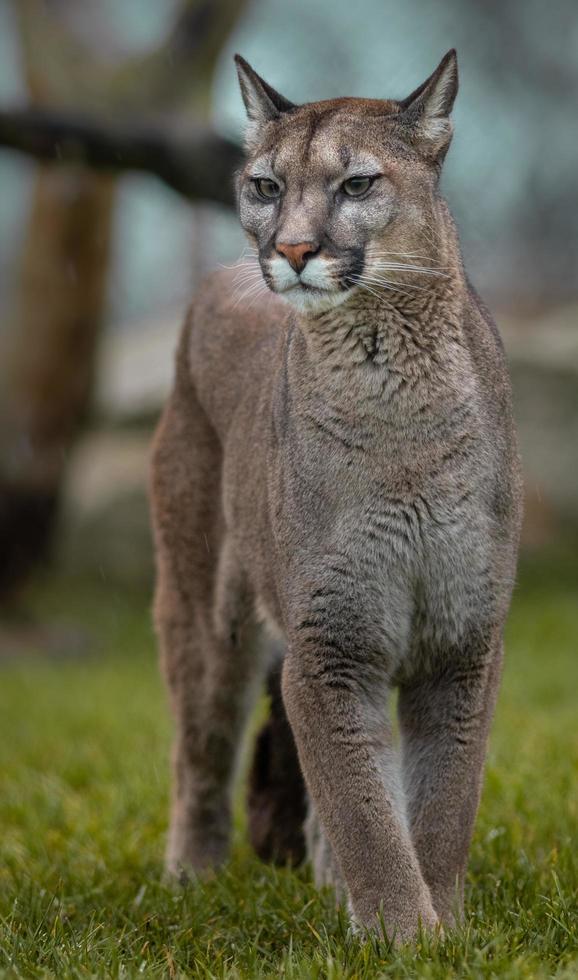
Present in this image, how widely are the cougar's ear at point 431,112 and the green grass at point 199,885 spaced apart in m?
2.01

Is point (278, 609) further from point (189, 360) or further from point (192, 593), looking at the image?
point (189, 360)

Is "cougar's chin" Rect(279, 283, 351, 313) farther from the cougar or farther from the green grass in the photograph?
the green grass

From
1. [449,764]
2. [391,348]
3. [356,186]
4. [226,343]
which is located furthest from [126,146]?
[449,764]

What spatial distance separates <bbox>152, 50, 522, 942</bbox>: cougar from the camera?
3469 mm

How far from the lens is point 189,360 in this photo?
5.02 meters

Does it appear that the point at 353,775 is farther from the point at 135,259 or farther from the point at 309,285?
the point at 135,259

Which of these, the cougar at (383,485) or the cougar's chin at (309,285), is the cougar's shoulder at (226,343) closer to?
the cougar at (383,485)

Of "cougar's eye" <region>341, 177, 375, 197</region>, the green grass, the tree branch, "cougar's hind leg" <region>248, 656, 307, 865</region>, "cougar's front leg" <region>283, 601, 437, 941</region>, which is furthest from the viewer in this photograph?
the tree branch

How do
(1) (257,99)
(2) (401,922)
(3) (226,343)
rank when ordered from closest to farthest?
(2) (401,922) < (1) (257,99) < (3) (226,343)

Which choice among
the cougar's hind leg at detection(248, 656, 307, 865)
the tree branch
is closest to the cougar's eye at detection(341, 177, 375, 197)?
the cougar's hind leg at detection(248, 656, 307, 865)

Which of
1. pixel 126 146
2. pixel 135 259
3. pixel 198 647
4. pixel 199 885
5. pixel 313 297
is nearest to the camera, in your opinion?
Answer: pixel 313 297

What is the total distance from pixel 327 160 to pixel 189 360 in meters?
1.56

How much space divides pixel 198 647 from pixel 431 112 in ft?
6.92

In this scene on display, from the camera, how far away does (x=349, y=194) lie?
11.6ft
